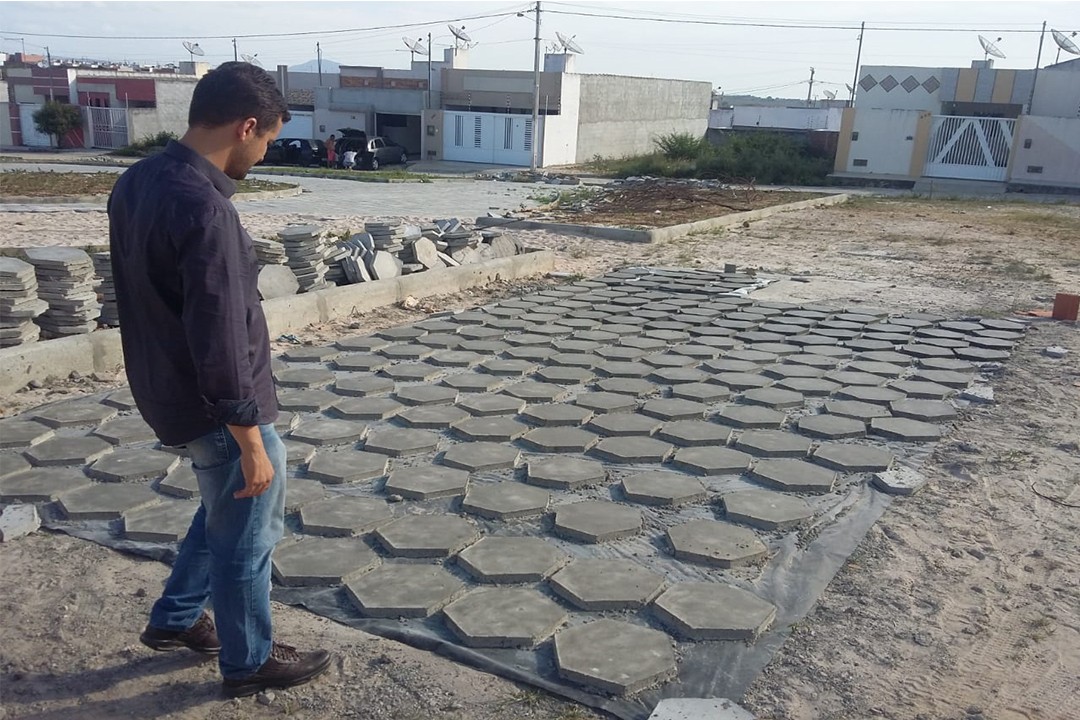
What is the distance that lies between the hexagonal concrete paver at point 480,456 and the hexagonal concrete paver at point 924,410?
2487mm

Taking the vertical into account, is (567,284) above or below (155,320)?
below

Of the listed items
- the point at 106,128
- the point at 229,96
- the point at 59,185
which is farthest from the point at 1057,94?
the point at 106,128

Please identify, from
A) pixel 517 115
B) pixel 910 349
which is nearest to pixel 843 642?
pixel 910 349

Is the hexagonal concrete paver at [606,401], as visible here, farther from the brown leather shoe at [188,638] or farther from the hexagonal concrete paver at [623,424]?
the brown leather shoe at [188,638]

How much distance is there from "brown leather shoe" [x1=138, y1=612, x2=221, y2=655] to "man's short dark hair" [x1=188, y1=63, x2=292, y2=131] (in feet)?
5.06

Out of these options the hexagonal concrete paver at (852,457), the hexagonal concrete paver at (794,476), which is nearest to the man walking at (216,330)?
the hexagonal concrete paver at (794,476)

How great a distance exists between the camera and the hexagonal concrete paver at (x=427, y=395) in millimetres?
5504

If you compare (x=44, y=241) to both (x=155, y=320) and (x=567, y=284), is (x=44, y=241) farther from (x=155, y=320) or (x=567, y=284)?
(x=155, y=320)

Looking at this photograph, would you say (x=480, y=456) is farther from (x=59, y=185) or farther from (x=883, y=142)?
(x=883, y=142)

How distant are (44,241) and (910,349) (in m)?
10.5

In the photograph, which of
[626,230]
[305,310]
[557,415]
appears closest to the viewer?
[557,415]

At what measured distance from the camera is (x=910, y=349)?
23.6 ft

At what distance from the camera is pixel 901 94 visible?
32156 millimetres

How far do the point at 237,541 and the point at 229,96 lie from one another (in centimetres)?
119
